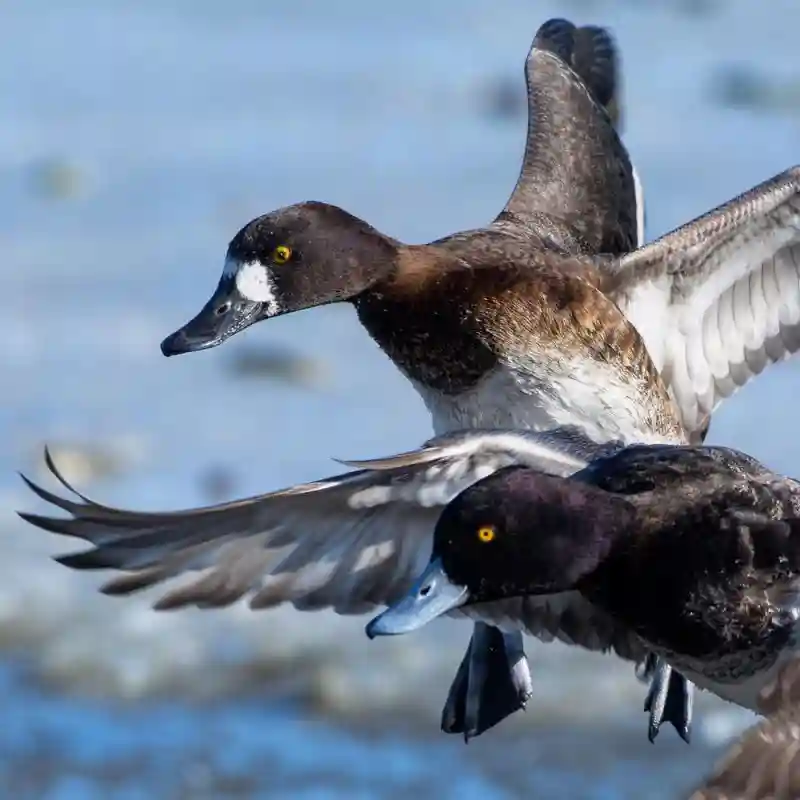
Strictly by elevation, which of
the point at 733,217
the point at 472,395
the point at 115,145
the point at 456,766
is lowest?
the point at 456,766

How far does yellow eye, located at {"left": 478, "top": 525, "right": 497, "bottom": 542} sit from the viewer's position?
13.0 ft

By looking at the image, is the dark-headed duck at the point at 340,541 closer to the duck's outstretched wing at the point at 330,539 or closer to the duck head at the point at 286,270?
the duck's outstretched wing at the point at 330,539

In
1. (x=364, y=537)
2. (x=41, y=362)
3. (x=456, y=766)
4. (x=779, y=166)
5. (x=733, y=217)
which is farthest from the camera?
(x=779, y=166)

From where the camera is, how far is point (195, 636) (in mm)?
6922

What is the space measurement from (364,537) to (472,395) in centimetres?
57

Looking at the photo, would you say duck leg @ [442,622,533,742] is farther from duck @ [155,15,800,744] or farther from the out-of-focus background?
the out-of-focus background

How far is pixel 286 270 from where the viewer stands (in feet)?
16.1

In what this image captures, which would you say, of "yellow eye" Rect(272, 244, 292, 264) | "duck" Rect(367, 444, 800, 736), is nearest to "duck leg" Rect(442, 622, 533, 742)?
A: "duck" Rect(367, 444, 800, 736)

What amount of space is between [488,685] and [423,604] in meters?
1.07

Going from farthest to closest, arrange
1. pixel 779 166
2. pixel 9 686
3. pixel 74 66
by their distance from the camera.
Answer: pixel 74 66 → pixel 779 166 → pixel 9 686

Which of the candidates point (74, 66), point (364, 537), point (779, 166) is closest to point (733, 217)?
point (364, 537)

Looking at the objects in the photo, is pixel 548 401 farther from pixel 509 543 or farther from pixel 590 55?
pixel 590 55

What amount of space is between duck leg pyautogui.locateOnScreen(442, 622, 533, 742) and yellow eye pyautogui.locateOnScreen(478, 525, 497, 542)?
40.9 inches

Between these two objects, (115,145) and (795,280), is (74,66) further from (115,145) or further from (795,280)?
(795,280)
